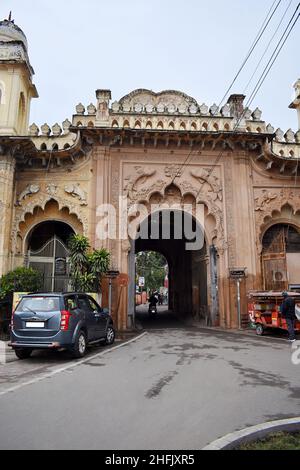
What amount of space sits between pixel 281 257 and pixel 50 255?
1055 centimetres

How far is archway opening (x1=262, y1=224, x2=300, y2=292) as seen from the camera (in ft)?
52.1

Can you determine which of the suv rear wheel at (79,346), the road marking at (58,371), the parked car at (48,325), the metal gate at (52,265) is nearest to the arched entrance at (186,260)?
the metal gate at (52,265)

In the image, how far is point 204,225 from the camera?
55.2 ft

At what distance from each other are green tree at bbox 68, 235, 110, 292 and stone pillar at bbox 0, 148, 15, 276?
2867 mm

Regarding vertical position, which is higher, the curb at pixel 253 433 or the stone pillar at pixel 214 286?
the stone pillar at pixel 214 286

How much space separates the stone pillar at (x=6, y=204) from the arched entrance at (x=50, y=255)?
1426 mm

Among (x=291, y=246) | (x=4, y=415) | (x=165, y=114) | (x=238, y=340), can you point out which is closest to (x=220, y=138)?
(x=165, y=114)

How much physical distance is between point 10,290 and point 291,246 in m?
12.8

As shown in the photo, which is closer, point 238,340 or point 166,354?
point 166,354

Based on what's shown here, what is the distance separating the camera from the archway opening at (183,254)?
18.0 m

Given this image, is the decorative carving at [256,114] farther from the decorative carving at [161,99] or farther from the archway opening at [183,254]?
the archway opening at [183,254]

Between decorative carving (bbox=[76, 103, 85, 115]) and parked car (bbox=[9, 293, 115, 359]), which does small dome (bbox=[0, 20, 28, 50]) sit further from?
parked car (bbox=[9, 293, 115, 359])

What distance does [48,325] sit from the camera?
796cm

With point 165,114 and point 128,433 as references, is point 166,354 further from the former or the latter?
point 165,114
